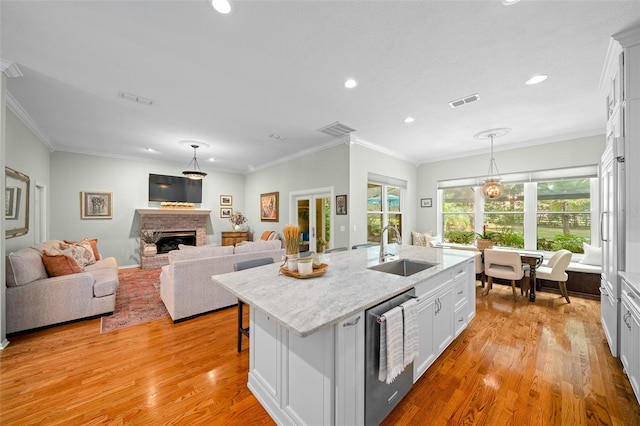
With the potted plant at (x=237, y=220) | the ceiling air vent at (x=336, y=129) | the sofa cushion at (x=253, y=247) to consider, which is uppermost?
the ceiling air vent at (x=336, y=129)

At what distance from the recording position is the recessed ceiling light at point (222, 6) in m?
1.71

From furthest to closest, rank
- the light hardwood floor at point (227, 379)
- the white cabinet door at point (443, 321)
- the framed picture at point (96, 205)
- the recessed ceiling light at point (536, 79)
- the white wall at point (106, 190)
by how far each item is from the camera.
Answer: the framed picture at point (96, 205) < the white wall at point (106, 190) < the recessed ceiling light at point (536, 79) < the white cabinet door at point (443, 321) < the light hardwood floor at point (227, 379)

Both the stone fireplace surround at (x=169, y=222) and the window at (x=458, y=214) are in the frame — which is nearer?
the window at (x=458, y=214)

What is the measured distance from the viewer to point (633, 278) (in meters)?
1.86

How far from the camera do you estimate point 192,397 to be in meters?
1.83

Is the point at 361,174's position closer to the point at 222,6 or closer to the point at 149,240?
the point at 222,6

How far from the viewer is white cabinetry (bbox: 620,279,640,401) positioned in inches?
66.2

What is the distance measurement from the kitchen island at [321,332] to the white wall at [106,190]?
5.91m

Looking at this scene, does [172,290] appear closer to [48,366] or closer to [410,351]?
[48,366]

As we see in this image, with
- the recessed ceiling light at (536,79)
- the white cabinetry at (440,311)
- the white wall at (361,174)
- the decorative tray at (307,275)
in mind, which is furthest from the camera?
the white wall at (361,174)

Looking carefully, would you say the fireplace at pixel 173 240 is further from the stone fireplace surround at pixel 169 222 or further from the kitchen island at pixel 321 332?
the kitchen island at pixel 321 332

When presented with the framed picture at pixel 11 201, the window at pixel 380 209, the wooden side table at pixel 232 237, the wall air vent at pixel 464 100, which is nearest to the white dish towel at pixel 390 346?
the wall air vent at pixel 464 100

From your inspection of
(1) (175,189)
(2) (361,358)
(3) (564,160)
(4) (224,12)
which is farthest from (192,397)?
(3) (564,160)

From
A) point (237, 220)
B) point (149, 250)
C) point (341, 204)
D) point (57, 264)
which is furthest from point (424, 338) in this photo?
point (237, 220)
